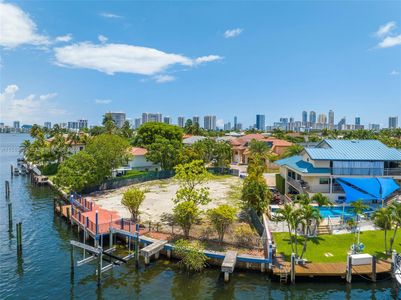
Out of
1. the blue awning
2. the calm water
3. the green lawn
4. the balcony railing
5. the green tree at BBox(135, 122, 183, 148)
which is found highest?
the green tree at BBox(135, 122, 183, 148)

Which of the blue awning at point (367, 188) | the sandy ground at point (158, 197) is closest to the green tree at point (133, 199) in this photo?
the sandy ground at point (158, 197)

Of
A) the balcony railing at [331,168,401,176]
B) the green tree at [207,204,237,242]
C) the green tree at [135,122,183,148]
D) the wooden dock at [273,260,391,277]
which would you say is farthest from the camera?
the green tree at [135,122,183,148]

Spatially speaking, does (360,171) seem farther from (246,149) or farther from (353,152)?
(246,149)

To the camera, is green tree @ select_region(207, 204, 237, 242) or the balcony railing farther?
the balcony railing

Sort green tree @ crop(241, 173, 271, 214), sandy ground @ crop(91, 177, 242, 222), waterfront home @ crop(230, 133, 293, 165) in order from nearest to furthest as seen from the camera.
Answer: green tree @ crop(241, 173, 271, 214) < sandy ground @ crop(91, 177, 242, 222) < waterfront home @ crop(230, 133, 293, 165)

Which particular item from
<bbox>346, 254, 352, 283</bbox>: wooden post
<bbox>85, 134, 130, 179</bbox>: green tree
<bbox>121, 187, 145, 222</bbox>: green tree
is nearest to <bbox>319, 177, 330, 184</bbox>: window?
<bbox>346, 254, 352, 283</bbox>: wooden post

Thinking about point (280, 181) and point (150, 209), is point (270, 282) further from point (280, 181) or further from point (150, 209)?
point (280, 181)

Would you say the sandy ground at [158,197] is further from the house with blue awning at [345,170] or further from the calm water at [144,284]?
the house with blue awning at [345,170]

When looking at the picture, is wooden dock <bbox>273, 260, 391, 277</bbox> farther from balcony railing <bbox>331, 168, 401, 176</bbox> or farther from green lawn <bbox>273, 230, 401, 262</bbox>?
balcony railing <bbox>331, 168, 401, 176</bbox>
